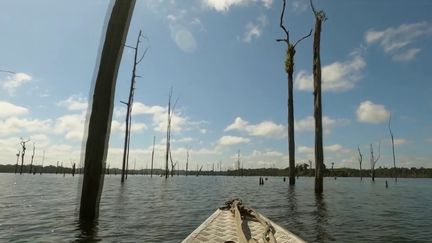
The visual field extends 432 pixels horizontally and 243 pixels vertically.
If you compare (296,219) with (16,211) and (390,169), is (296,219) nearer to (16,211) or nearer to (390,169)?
(16,211)

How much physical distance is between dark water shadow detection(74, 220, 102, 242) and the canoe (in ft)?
8.62

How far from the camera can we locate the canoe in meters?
6.36

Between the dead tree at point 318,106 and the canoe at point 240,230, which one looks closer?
the canoe at point 240,230

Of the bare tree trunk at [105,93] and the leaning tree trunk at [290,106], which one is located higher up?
the leaning tree trunk at [290,106]

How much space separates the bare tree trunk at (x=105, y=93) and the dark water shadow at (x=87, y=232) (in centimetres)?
125

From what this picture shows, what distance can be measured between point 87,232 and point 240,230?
4.33 m

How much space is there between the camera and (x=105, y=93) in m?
8.09

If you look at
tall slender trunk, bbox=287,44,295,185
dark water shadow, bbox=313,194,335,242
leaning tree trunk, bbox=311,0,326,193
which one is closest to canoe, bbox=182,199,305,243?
dark water shadow, bbox=313,194,335,242

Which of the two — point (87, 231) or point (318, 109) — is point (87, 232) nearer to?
point (87, 231)

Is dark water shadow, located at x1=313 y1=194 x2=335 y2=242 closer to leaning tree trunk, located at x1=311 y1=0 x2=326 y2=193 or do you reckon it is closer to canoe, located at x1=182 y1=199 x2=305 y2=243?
canoe, located at x1=182 y1=199 x2=305 y2=243

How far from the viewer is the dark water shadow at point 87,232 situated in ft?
27.1

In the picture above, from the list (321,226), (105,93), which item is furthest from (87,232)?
(321,226)

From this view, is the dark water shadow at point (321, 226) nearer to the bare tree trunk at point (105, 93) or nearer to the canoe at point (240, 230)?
the canoe at point (240, 230)

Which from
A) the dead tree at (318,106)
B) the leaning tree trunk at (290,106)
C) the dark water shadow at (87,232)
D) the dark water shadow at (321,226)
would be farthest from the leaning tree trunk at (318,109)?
the dark water shadow at (87,232)
